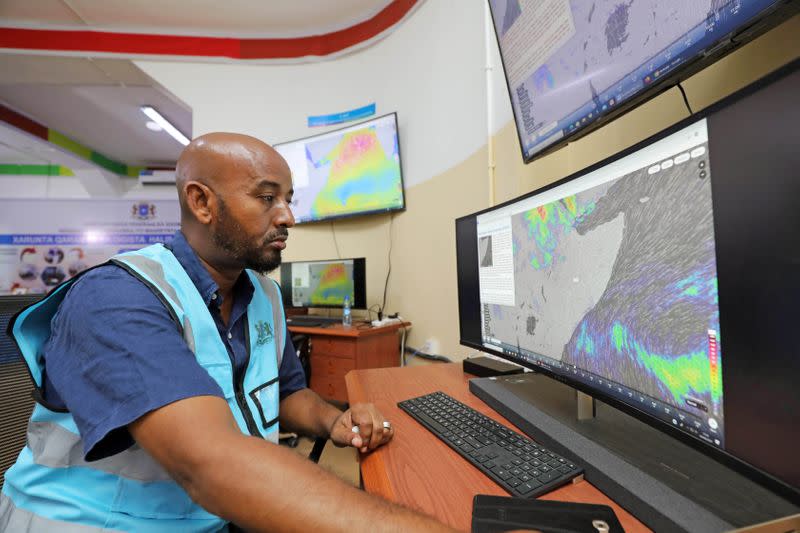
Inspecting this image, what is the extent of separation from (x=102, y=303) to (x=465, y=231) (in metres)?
0.88

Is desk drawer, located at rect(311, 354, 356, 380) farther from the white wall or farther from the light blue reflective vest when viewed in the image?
the white wall

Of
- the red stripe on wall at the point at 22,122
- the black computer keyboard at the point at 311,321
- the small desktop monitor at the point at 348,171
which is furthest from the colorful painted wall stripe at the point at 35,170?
the black computer keyboard at the point at 311,321

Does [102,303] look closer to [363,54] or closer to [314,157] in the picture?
[314,157]

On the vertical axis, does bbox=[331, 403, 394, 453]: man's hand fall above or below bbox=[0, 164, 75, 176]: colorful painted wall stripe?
below

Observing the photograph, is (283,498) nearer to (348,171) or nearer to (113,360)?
(113,360)

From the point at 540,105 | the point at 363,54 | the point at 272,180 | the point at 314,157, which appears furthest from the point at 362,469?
the point at 363,54

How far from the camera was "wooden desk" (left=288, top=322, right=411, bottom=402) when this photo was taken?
219cm

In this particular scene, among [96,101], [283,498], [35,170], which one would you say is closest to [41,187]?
[35,170]

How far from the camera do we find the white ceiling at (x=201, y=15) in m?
2.78

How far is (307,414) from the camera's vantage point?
98 centimetres

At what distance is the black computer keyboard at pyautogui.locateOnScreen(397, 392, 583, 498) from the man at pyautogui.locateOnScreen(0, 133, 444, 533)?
0.43 feet

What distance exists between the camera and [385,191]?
2607 mm

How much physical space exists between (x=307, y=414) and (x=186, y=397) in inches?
19.9

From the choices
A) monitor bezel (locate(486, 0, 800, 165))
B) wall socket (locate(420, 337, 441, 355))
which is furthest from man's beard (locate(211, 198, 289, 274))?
wall socket (locate(420, 337, 441, 355))
